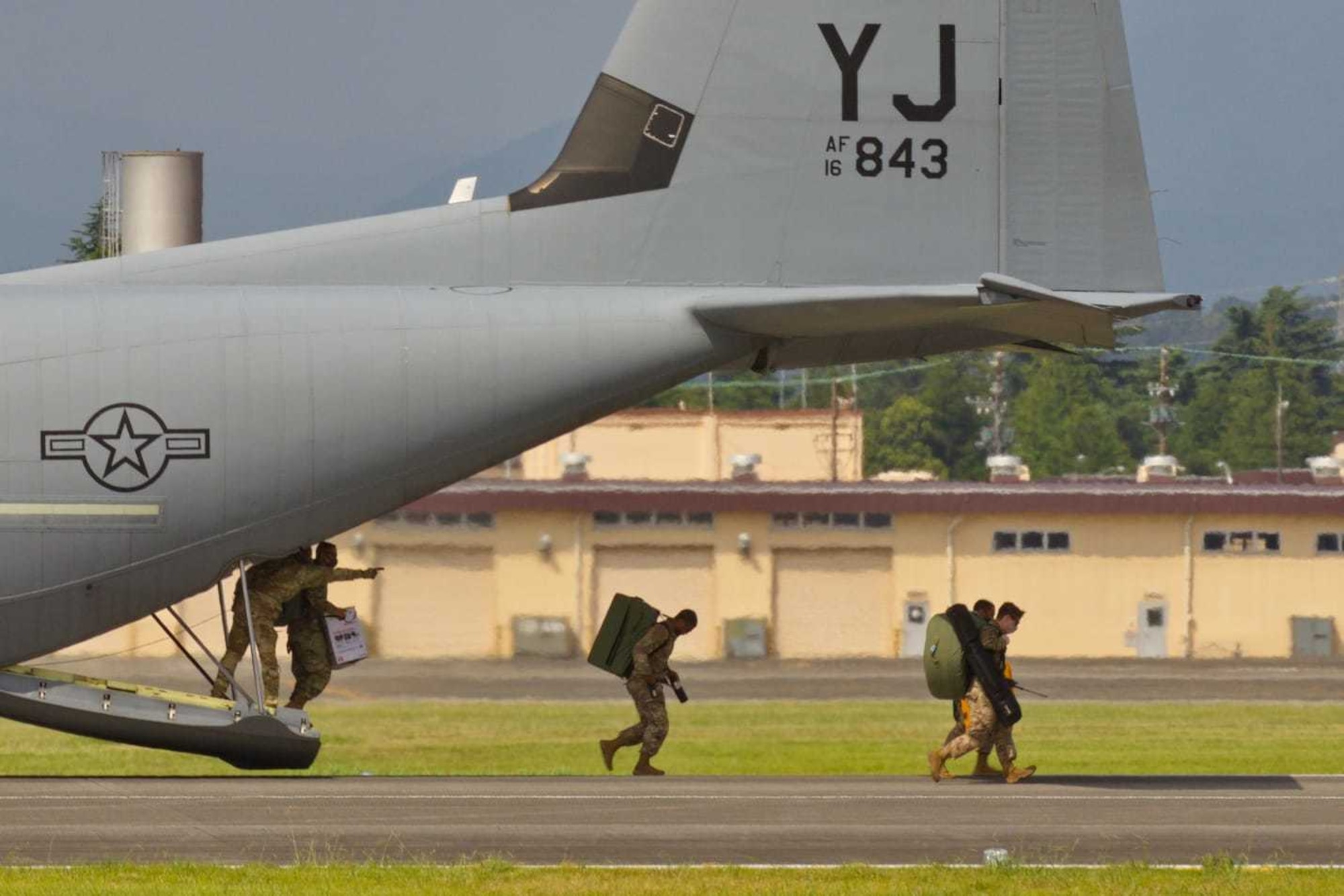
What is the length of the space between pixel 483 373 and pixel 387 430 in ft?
3.53

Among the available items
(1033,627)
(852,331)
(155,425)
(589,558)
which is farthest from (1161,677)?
(155,425)

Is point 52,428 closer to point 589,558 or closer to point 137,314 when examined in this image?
point 137,314

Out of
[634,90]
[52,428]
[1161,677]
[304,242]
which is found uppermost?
[634,90]

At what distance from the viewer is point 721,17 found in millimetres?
22219

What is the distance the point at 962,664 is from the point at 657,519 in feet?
127

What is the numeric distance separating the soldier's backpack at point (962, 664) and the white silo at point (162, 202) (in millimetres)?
9600

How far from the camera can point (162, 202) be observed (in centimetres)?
2483

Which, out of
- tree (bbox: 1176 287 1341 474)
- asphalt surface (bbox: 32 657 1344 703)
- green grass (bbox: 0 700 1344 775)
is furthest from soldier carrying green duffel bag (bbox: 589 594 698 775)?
tree (bbox: 1176 287 1341 474)

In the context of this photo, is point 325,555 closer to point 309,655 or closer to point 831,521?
point 309,655

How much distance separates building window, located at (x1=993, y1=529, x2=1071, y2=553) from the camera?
2380 inches

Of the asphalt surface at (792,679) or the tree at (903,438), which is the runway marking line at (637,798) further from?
the tree at (903,438)

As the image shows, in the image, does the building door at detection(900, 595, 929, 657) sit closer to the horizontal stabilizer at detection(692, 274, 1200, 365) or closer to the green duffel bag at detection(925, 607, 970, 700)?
the horizontal stabilizer at detection(692, 274, 1200, 365)

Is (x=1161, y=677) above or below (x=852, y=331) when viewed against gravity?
below

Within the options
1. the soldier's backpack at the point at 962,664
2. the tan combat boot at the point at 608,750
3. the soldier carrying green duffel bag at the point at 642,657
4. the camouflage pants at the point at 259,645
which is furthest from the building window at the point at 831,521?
the camouflage pants at the point at 259,645
